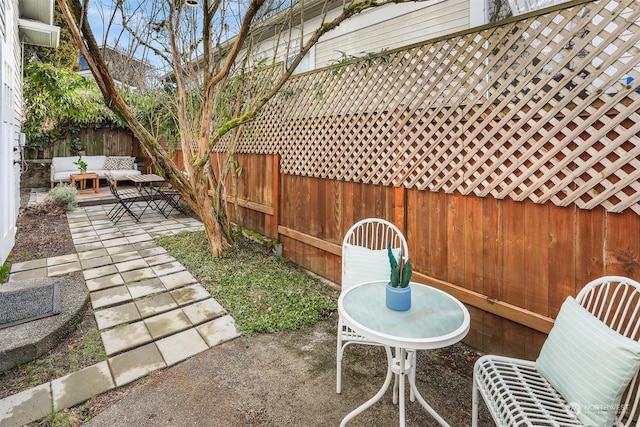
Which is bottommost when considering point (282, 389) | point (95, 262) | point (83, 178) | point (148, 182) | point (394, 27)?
point (282, 389)

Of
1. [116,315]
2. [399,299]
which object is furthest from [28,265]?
[399,299]

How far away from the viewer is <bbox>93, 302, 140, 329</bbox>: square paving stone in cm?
282

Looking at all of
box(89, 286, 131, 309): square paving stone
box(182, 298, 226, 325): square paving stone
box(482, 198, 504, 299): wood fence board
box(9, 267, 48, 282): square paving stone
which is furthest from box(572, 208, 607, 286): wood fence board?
box(9, 267, 48, 282): square paving stone

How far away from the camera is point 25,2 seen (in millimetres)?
6133

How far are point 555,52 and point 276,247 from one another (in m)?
3.63

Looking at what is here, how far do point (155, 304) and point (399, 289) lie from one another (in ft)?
7.99

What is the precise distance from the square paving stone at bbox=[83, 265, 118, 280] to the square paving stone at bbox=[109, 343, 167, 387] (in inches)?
69.1

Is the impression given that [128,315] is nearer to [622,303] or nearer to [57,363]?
[57,363]

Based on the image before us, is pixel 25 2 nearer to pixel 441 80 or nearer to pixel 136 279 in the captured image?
pixel 136 279

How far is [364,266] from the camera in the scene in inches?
95.6

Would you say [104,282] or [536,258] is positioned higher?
[536,258]

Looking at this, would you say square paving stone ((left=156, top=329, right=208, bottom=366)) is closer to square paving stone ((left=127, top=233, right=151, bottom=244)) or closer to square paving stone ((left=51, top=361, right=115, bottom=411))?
square paving stone ((left=51, top=361, right=115, bottom=411))

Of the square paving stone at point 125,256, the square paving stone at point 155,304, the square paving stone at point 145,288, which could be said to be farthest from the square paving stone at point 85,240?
the square paving stone at point 155,304

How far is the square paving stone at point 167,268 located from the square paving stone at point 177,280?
4.4 inches
